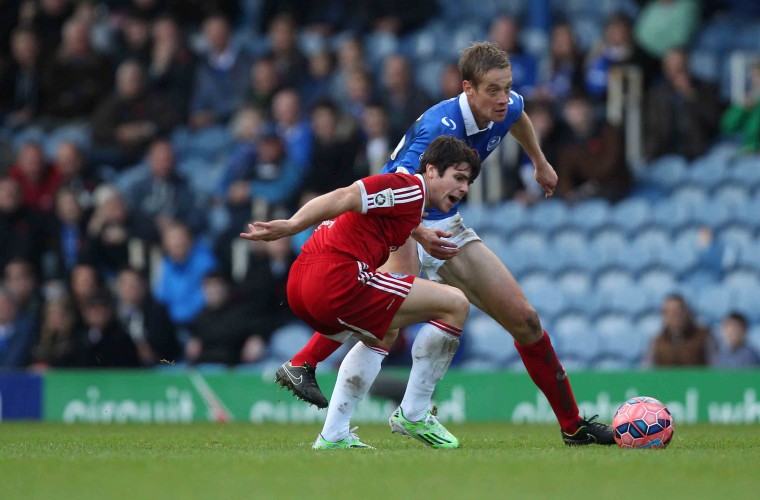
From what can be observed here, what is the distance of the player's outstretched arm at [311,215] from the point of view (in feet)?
22.4

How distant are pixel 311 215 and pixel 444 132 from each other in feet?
4.67

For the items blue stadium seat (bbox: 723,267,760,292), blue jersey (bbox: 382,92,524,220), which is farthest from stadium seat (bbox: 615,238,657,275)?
blue jersey (bbox: 382,92,524,220)

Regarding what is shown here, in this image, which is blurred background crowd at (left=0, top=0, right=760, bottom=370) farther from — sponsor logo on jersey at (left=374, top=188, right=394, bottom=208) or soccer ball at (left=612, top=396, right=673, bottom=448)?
sponsor logo on jersey at (left=374, top=188, right=394, bottom=208)

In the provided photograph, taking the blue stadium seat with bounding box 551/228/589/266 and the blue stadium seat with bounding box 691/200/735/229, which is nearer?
the blue stadium seat with bounding box 691/200/735/229

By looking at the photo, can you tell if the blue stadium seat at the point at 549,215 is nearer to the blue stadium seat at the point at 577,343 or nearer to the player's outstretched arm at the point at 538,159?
the blue stadium seat at the point at 577,343

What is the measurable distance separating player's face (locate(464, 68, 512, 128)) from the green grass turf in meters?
2.04

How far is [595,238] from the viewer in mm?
15031

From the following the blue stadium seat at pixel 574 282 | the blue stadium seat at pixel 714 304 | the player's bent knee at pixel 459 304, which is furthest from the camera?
the blue stadium seat at pixel 574 282

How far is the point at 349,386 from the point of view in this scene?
25.3ft

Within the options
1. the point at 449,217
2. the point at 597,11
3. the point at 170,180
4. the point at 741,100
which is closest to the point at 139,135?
the point at 170,180

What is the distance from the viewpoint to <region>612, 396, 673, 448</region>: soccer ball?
777cm

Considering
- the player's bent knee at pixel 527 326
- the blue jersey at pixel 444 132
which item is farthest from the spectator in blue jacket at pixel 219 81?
the player's bent knee at pixel 527 326

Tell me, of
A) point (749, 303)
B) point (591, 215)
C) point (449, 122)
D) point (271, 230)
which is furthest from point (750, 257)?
point (271, 230)

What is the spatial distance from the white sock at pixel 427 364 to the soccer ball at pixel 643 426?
1090 mm
